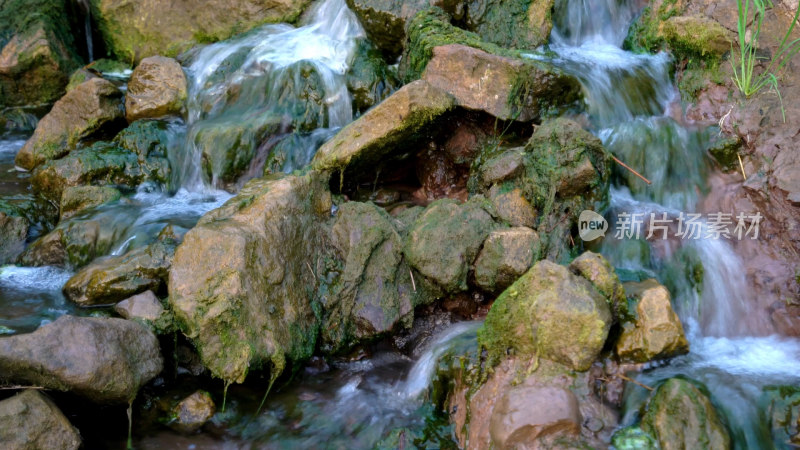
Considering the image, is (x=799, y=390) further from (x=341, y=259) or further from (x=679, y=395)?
(x=341, y=259)

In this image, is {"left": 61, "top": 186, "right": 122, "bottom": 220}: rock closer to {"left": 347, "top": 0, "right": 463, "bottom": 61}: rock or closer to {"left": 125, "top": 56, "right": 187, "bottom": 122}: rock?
{"left": 125, "top": 56, "right": 187, "bottom": 122}: rock

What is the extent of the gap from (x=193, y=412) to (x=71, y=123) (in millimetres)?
4051

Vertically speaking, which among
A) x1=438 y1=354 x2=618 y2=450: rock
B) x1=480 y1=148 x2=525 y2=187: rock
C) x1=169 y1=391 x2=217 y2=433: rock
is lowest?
x1=169 y1=391 x2=217 y2=433: rock

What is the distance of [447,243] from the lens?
390 cm

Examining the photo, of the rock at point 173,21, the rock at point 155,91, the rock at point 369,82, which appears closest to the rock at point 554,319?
the rock at point 369,82

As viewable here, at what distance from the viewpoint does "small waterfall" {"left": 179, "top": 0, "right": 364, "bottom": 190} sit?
559cm

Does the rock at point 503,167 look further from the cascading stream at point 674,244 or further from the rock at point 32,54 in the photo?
the rock at point 32,54

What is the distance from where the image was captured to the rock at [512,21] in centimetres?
571

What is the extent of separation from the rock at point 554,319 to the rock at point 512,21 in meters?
3.26

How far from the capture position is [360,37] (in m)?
6.35

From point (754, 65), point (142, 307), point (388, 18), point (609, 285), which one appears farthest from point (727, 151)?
point (142, 307)

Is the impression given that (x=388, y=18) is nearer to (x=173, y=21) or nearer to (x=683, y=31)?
(x=683, y=31)

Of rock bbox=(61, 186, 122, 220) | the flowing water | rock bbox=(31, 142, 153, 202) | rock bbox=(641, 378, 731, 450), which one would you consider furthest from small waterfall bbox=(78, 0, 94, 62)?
rock bbox=(641, 378, 731, 450)

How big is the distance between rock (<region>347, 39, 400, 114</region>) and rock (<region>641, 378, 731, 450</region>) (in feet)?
12.7
